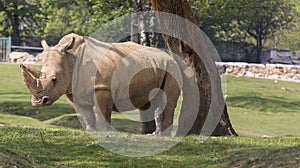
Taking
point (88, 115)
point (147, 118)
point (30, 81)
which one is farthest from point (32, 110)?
point (30, 81)

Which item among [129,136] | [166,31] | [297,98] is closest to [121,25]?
[297,98]

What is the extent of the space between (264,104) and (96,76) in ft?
45.1

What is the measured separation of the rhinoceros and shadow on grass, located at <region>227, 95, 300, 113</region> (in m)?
11.9

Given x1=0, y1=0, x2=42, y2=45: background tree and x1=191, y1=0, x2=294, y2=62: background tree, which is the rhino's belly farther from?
x1=0, y1=0, x2=42, y2=45: background tree

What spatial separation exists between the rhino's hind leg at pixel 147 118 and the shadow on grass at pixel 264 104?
10362mm

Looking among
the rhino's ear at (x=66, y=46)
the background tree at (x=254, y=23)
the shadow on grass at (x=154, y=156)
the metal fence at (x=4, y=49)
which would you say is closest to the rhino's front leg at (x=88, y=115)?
the shadow on grass at (x=154, y=156)

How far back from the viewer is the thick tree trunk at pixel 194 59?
1098cm

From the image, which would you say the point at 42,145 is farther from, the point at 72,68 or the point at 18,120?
the point at 18,120

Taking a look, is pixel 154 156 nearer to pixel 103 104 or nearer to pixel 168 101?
pixel 103 104

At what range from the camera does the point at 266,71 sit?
31453 millimetres

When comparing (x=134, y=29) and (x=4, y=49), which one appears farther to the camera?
(x=4, y=49)

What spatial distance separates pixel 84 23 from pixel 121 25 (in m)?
11.5

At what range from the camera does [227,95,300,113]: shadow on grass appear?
2233 centimetres

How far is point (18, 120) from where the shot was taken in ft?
52.5
